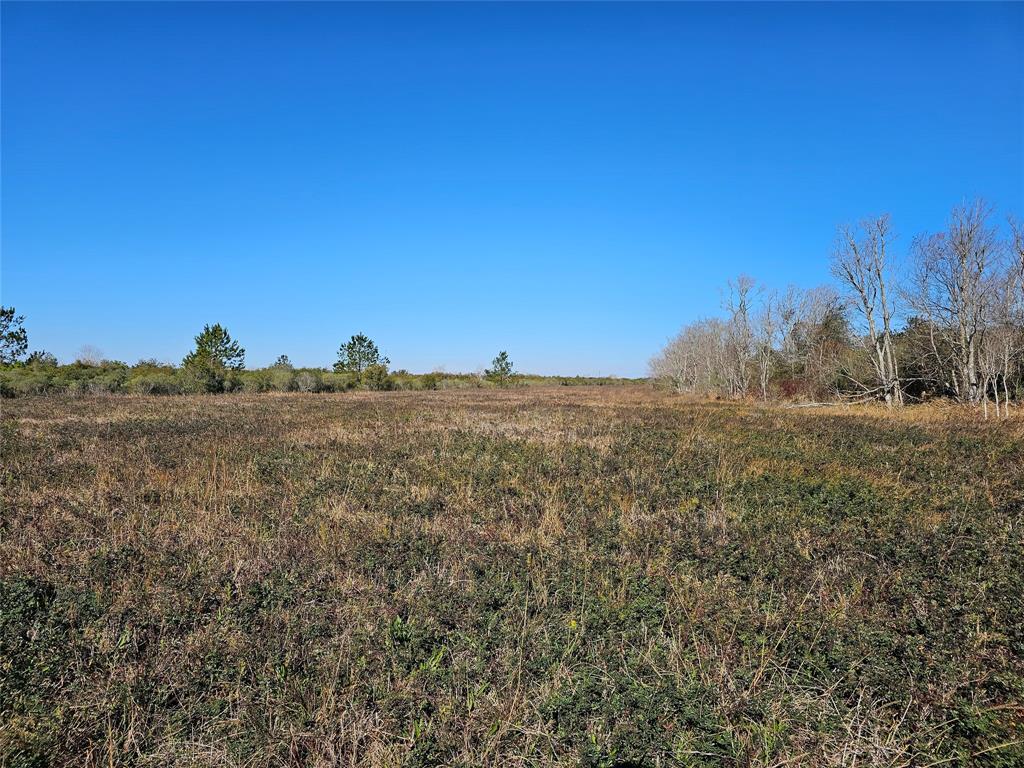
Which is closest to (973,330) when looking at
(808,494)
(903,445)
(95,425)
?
(903,445)

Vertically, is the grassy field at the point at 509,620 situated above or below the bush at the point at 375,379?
below

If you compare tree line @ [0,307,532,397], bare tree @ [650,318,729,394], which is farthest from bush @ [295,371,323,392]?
bare tree @ [650,318,729,394]

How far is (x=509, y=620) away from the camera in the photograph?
12.4 ft

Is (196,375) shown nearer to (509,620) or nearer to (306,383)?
(306,383)

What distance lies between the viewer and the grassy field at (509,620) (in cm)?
263

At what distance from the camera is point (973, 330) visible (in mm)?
23906

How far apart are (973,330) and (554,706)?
31584 mm

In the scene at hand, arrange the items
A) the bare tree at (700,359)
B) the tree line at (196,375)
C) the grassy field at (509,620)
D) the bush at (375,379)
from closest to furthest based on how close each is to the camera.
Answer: the grassy field at (509,620)
the tree line at (196,375)
the bare tree at (700,359)
the bush at (375,379)

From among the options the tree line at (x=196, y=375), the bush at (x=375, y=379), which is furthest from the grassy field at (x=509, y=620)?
the bush at (x=375, y=379)

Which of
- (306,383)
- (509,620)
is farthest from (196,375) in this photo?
(509,620)

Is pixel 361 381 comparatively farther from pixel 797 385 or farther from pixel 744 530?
pixel 744 530

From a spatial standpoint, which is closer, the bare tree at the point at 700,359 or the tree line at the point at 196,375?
the tree line at the point at 196,375

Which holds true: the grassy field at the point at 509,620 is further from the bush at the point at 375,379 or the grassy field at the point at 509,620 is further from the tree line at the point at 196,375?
the bush at the point at 375,379

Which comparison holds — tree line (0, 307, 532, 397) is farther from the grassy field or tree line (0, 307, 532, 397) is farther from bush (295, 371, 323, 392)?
the grassy field
